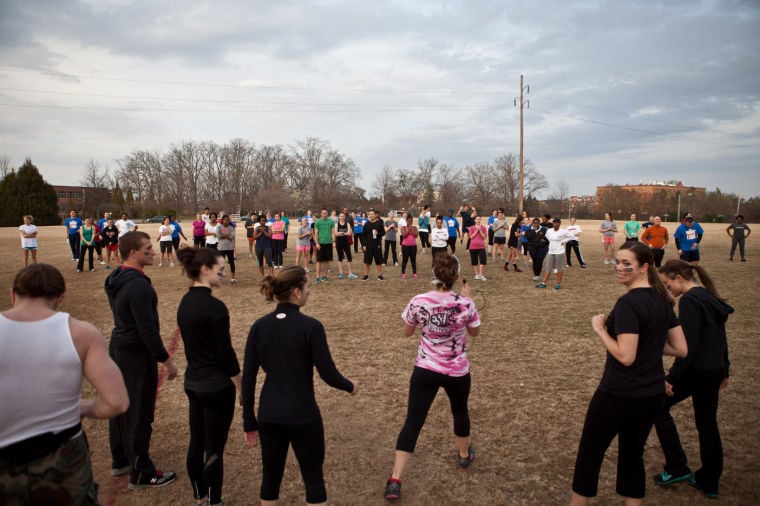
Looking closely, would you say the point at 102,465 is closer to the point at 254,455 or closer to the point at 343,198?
the point at 254,455

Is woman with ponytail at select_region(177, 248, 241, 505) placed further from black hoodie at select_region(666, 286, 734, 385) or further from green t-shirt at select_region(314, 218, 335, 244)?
green t-shirt at select_region(314, 218, 335, 244)

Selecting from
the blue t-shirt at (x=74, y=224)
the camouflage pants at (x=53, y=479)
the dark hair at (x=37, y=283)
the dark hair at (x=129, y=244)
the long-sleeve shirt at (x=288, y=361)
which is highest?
the blue t-shirt at (x=74, y=224)

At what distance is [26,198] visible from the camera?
5050 cm

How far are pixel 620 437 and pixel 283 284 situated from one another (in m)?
2.31

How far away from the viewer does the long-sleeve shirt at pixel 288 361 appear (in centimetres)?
249

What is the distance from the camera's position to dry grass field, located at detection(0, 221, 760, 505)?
3.38 m

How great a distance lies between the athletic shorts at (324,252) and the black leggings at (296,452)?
381 inches

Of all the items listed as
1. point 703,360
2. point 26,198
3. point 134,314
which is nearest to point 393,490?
point 134,314

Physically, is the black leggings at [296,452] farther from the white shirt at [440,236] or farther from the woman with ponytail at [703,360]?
the white shirt at [440,236]

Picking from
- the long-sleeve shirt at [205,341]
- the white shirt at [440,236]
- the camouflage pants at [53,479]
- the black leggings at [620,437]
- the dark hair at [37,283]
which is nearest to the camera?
the camouflage pants at [53,479]

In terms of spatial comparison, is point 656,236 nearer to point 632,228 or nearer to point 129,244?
point 632,228

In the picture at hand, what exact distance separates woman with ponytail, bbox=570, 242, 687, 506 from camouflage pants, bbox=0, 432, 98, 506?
9.08 feet

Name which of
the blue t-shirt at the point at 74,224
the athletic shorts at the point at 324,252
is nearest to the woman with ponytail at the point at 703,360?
the athletic shorts at the point at 324,252

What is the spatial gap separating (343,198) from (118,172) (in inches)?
1540
